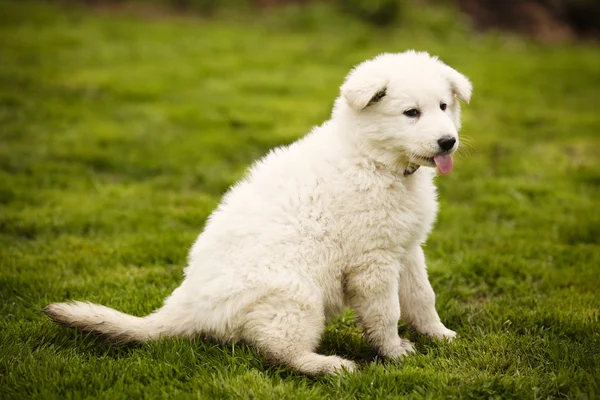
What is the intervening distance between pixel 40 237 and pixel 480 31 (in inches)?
634

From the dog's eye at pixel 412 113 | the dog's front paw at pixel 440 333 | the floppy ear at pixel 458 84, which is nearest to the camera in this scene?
the dog's eye at pixel 412 113

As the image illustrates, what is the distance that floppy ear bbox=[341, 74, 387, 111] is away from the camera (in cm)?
345

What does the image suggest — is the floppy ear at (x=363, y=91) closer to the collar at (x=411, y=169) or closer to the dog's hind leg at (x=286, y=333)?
the collar at (x=411, y=169)

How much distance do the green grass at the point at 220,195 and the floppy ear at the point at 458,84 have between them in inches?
59.0

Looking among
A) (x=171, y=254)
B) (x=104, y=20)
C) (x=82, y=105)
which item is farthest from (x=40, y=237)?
(x=104, y=20)

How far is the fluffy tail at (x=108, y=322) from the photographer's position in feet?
11.2

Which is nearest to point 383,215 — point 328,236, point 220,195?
point 328,236

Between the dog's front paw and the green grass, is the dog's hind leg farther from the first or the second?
the dog's front paw

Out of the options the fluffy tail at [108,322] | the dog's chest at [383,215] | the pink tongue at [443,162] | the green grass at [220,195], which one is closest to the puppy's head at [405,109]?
the pink tongue at [443,162]

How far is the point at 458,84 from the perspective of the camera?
3.69 metres

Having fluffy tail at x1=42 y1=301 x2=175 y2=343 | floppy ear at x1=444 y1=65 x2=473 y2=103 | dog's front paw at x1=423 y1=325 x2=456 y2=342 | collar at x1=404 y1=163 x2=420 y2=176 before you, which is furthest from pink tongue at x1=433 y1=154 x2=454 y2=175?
fluffy tail at x1=42 y1=301 x2=175 y2=343

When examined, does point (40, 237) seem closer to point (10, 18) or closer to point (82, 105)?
point (82, 105)

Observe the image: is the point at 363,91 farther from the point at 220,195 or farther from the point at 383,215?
the point at 220,195

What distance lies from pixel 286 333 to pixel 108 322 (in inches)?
40.7
